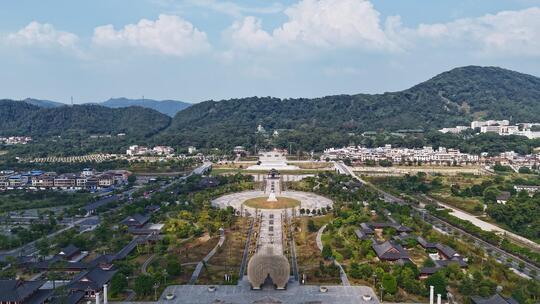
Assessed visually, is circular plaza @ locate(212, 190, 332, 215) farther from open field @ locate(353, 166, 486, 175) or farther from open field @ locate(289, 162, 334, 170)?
open field @ locate(289, 162, 334, 170)

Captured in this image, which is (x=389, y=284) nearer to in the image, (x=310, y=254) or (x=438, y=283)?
(x=438, y=283)

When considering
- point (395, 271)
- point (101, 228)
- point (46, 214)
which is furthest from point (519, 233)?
point (46, 214)

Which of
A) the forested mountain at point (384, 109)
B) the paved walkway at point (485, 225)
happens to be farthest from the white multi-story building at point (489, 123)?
the paved walkway at point (485, 225)

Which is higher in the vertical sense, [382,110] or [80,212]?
[382,110]

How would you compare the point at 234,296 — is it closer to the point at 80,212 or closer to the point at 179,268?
the point at 179,268

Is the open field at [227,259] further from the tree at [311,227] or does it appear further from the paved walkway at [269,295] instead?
the tree at [311,227]

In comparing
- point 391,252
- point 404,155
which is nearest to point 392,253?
point 391,252
